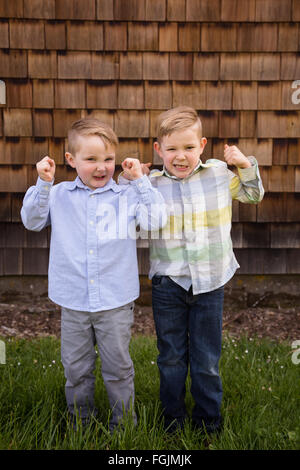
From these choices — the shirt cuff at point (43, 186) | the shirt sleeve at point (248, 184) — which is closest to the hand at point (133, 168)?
the shirt cuff at point (43, 186)

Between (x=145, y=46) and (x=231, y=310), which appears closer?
(x=145, y=46)

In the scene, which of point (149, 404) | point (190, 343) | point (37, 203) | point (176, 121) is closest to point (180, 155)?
point (176, 121)

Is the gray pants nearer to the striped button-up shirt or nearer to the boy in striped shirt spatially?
the boy in striped shirt

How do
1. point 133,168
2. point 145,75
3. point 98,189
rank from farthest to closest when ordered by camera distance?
1. point 145,75
2. point 98,189
3. point 133,168

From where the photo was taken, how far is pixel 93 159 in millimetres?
1900

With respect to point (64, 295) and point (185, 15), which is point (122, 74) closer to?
point (185, 15)

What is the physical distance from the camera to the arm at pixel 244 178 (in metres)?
1.91

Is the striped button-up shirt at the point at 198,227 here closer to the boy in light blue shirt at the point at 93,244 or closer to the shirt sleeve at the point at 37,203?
the boy in light blue shirt at the point at 93,244

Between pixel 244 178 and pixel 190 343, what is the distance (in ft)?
2.48

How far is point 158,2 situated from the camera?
333cm

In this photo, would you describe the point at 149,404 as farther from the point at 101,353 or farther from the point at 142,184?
the point at 142,184
